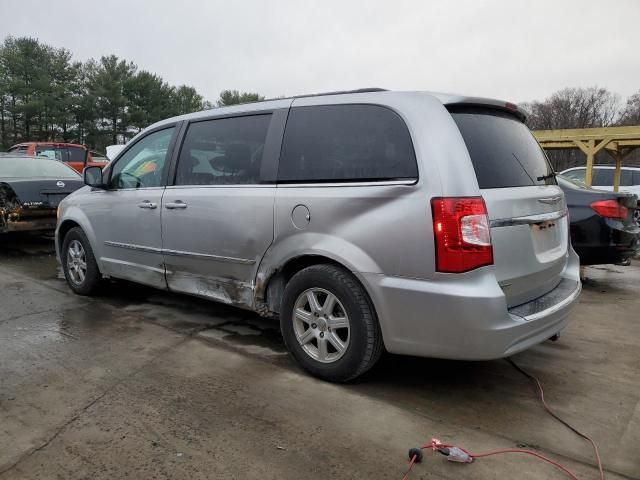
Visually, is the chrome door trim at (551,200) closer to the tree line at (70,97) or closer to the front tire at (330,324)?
the front tire at (330,324)

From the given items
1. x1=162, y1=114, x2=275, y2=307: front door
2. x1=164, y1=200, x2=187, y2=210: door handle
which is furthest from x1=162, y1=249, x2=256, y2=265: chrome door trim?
x1=164, y1=200, x2=187, y2=210: door handle

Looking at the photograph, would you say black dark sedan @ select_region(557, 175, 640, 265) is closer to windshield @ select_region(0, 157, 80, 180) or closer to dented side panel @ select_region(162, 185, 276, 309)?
dented side panel @ select_region(162, 185, 276, 309)

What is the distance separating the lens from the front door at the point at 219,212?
3418 millimetres

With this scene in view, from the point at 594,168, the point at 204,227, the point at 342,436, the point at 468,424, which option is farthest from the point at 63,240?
the point at 594,168

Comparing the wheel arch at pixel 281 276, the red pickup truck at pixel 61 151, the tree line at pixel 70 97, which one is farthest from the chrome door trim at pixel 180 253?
the tree line at pixel 70 97

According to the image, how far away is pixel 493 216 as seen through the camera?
262 cm

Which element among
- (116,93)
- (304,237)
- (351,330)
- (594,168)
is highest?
(116,93)

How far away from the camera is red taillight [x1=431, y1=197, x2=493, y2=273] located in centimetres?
253

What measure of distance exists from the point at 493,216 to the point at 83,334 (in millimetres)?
3232

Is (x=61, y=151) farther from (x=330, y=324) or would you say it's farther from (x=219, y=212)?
(x=330, y=324)

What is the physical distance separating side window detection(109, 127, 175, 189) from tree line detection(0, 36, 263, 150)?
38.9 metres

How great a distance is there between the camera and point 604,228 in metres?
5.36

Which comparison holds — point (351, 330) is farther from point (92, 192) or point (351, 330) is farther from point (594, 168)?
point (594, 168)

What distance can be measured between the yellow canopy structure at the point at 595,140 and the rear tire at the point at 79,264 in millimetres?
9537
